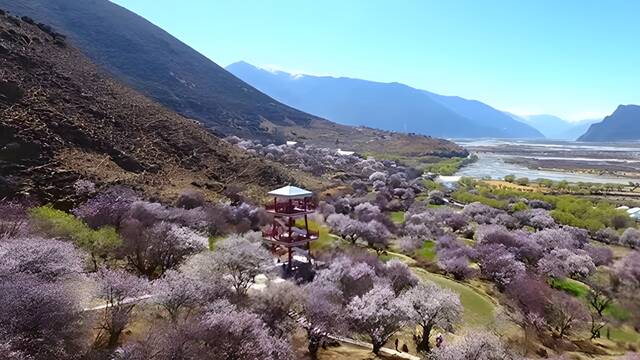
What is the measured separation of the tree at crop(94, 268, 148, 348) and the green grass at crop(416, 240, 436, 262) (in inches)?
1443

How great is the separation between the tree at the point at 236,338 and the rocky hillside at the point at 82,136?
1294 inches

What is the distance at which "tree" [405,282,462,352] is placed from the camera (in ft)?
112

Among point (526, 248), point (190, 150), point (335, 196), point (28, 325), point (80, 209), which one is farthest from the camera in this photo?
point (335, 196)

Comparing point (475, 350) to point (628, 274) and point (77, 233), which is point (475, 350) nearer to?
point (77, 233)

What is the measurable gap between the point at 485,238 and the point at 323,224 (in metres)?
20.9

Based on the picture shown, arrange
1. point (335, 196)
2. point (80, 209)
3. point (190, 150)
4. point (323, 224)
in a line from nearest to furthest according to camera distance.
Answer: point (80, 209) → point (323, 224) → point (190, 150) → point (335, 196)

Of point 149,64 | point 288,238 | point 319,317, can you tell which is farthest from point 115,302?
point 149,64

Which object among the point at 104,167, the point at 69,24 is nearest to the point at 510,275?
the point at 104,167

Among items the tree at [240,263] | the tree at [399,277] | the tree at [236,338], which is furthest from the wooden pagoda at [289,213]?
the tree at [236,338]

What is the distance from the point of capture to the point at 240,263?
3516 centimetres

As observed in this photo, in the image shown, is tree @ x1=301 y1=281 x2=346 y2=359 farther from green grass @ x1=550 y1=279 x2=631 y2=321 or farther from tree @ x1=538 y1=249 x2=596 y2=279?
tree @ x1=538 y1=249 x2=596 y2=279

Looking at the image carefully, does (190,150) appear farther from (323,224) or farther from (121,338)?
(121,338)

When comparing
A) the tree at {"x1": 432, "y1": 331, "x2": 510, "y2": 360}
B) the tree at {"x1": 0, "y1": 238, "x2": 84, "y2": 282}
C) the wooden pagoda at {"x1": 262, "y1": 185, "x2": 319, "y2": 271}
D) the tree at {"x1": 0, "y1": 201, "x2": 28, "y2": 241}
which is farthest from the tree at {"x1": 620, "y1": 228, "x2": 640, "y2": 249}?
the tree at {"x1": 0, "y1": 201, "x2": 28, "y2": 241}

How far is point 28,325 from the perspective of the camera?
19.6 m
